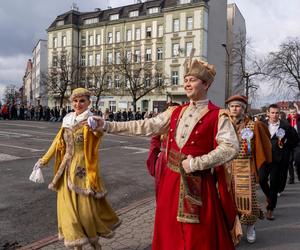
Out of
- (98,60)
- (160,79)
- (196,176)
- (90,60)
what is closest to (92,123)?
(196,176)

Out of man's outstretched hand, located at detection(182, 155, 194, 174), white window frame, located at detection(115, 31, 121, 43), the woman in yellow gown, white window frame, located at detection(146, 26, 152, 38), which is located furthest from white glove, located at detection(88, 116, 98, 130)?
white window frame, located at detection(115, 31, 121, 43)

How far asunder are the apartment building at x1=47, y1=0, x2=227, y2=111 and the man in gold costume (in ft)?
142

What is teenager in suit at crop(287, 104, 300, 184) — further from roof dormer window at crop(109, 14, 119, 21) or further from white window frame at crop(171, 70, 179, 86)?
roof dormer window at crop(109, 14, 119, 21)

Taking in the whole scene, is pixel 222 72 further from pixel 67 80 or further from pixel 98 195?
pixel 98 195

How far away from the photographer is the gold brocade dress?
4266 millimetres

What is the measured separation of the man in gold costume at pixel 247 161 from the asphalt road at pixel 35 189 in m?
2.56

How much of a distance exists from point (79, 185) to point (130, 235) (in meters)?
1.30

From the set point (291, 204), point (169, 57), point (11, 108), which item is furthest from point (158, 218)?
point (169, 57)

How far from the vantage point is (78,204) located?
14.4ft

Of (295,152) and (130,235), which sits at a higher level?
(295,152)

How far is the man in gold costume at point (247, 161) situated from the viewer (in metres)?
5.30

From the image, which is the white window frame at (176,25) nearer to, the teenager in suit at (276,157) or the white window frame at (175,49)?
the white window frame at (175,49)

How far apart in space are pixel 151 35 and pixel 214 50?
31.4 ft

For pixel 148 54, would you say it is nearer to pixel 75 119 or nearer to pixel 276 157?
pixel 276 157
